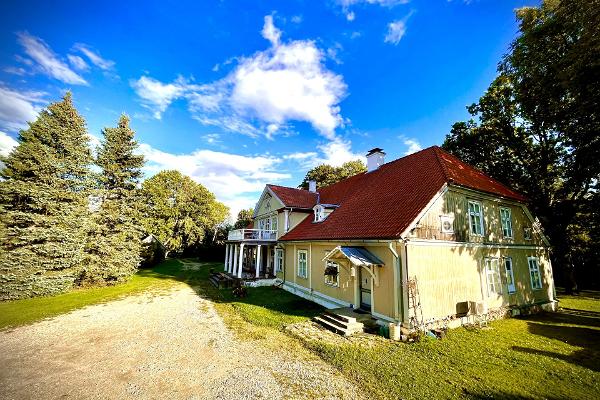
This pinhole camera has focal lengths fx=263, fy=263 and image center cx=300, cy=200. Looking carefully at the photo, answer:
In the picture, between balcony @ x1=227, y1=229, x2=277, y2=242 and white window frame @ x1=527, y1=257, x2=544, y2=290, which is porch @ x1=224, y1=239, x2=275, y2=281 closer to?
balcony @ x1=227, y1=229, x2=277, y2=242

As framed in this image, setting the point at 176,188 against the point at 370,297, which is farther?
the point at 176,188

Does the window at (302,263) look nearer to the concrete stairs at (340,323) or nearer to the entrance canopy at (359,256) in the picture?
the entrance canopy at (359,256)

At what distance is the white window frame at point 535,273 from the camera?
14.1m

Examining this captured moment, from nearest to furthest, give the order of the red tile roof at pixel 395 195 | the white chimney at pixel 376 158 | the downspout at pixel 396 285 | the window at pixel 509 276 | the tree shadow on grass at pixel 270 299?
the downspout at pixel 396 285 → the red tile roof at pixel 395 195 → the window at pixel 509 276 → the tree shadow on grass at pixel 270 299 → the white chimney at pixel 376 158

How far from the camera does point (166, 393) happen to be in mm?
6148

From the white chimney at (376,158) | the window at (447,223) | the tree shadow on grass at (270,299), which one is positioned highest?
the white chimney at (376,158)

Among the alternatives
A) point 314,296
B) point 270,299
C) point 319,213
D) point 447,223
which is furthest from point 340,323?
point 319,213

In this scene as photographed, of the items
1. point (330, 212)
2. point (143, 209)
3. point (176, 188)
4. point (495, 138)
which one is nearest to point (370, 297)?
point (330, 212)

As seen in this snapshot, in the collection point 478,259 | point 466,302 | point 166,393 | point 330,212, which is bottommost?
point 166,393

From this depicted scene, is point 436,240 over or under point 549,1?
under

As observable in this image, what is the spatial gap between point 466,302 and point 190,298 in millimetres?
14735

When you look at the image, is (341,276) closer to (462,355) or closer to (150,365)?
(462,355)

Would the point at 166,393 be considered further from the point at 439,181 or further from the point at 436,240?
the point at 439,181

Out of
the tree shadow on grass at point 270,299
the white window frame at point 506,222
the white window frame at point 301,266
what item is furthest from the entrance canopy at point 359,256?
the white window frame at point 506,222
